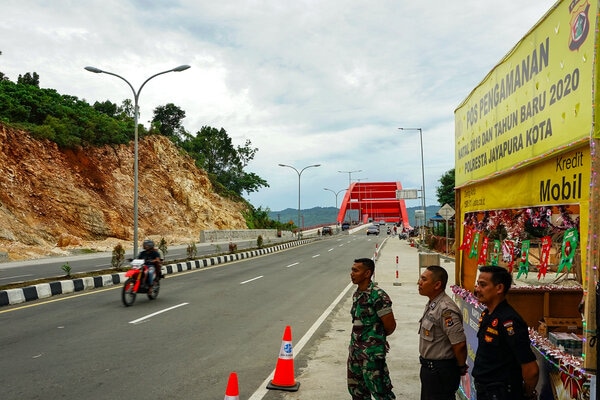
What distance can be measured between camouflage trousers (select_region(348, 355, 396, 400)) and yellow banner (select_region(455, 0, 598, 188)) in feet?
7.26

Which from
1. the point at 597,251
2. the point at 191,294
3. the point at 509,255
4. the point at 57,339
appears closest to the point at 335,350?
the point at 509,255

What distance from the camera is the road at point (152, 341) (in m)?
5.96

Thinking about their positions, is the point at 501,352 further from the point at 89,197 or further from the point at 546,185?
the point at 89,197

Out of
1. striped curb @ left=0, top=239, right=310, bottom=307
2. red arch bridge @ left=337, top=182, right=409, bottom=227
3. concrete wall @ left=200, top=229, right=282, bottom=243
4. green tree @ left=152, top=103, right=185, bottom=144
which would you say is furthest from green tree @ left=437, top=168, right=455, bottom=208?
red arch bridge @ left=337, top=182, right=409, bottom=227

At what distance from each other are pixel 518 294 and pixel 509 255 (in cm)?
47

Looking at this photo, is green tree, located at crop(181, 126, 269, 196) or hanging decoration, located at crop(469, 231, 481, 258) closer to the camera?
hanging decoration, located at crop(469, 231, 481, 258)

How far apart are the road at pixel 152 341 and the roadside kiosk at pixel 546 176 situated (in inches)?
125

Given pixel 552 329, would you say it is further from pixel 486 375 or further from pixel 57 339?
pixel 57 339

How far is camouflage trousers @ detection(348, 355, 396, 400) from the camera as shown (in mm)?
4141

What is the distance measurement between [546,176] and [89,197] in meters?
40.4

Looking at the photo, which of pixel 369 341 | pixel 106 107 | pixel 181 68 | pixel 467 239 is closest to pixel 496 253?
pixel 467 239

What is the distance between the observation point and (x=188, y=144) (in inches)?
2808

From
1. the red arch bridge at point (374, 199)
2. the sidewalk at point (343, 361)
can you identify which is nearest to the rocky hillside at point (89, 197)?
the sidewalk at point (343, 361)

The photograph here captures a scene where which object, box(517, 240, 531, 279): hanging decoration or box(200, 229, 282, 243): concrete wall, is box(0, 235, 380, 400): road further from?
box(200, 229, 282, 243): concrete wall
